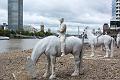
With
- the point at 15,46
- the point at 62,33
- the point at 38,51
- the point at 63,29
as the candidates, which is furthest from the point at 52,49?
the point at 15,46

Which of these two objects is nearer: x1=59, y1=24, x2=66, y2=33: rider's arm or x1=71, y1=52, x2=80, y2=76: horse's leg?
x1=59, y1=24, x2=66, y2=33: rider's arm

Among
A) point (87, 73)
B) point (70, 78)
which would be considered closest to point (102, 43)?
point (87, 73)

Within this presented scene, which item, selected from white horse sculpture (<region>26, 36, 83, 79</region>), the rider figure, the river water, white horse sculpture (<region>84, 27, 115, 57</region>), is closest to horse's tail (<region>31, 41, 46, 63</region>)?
white horse sculpture (<region>26, 36, 83, 79</region>)

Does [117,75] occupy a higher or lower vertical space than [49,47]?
lower

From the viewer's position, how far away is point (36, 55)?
10469mm

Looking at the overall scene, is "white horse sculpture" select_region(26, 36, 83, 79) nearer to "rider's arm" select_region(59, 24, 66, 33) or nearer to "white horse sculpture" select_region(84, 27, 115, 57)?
"rider's arm" select_region(59, 24, 66, 33)

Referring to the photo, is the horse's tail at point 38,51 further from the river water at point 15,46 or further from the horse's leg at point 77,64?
the river water at point 15,46

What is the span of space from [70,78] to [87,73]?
128 cm

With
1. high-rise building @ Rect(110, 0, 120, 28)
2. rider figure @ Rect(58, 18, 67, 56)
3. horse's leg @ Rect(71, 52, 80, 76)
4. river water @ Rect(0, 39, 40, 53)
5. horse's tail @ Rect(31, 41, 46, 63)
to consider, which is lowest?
river water @ Rect(0, 39, 40, 53)

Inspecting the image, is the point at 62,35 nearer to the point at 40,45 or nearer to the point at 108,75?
the point at 40,45

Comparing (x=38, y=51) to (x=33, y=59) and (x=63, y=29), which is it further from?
(x=63, y=29)

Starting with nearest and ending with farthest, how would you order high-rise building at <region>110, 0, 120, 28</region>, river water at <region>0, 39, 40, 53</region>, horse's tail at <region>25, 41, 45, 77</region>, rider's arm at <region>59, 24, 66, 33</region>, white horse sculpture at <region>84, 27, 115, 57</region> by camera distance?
1. horse's tail at <region>25, 41, 45, 77</region>
2. rider's arm at <region>59, 24, 66, 33</region>
3. white horse sculpture at <region>84, 27, 115, 57</region>
4. river water at <region>0, 39, 40, 53</region>
5. high-rise building at <region>110, 0, 120, 28</region>

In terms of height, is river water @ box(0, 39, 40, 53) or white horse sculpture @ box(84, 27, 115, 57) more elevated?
white horse sculpture @ box(84, 27, 115, 57)

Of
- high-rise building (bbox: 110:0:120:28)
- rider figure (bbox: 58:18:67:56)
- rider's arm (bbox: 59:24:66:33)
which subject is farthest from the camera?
high-rise building (bbox: 110:0:120:28)
